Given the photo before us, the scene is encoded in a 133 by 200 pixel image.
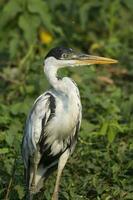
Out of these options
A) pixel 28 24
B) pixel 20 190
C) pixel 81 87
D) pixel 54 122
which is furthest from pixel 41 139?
pixel 28 24

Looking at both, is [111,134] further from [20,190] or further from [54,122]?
[20,190]

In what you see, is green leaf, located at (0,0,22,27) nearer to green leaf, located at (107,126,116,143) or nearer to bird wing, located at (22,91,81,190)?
green leaf, located at (107,126,116,143)

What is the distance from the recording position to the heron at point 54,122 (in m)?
5.79

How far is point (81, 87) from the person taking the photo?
761cm

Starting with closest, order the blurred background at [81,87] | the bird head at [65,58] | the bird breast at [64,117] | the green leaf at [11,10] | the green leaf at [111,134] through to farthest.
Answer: the bird breast at [64,117]
the bird head at [65,58]
the blurred background at [81,87]
the green leaf at [111,134]
the green leaf at [11,10]

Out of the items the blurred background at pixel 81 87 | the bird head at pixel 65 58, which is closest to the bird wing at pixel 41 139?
the blurred background at pixel 81 87

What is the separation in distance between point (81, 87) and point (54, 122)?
6.03ft

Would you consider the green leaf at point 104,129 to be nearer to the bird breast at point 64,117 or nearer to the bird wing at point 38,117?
the bird breast at point 64,117

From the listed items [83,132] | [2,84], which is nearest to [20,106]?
[83,132]

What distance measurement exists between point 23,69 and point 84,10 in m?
1.10

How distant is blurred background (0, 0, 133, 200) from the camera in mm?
6242

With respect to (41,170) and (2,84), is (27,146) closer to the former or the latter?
(41,170)

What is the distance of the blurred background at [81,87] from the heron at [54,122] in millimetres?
154

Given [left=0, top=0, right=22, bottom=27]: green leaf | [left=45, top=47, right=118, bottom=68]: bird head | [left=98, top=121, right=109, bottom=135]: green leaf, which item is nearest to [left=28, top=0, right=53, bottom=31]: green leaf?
[left=0, top=0, right=22, bottom=27]: green leaf
